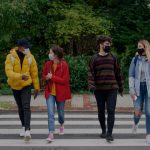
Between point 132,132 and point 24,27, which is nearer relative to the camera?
point 132,132

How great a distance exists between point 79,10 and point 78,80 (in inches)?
162

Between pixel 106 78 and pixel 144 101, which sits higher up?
pixel 106 78

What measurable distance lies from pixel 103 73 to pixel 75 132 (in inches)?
65.8

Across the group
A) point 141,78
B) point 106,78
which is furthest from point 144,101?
point 106,78

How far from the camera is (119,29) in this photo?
76.8 feet

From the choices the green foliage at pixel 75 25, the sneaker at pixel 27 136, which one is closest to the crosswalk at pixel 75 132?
the sneaker at pixel 27 136

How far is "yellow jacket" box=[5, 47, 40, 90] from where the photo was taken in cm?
1007

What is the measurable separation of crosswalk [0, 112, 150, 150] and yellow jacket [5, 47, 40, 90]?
3.26 feet

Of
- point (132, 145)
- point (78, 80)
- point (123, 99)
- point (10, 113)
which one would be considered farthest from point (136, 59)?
point (78, 80)

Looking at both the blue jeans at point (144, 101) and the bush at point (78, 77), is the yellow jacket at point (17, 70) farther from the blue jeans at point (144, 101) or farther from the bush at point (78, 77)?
the bush at point (78, 77)

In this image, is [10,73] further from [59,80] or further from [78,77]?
[78,77]

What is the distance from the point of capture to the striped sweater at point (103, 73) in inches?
398

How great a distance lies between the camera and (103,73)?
33.3 feet

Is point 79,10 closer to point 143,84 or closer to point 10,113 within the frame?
point 10,113
